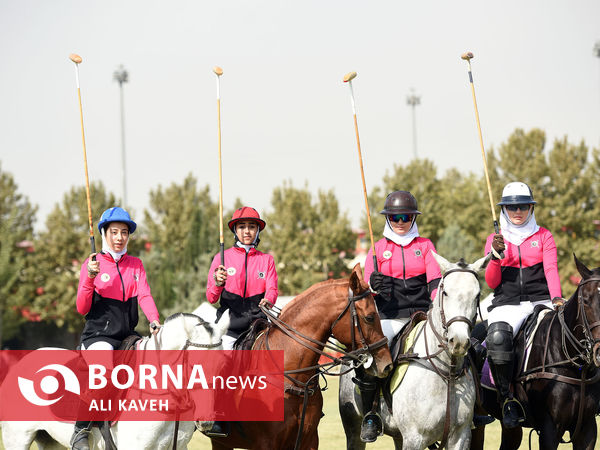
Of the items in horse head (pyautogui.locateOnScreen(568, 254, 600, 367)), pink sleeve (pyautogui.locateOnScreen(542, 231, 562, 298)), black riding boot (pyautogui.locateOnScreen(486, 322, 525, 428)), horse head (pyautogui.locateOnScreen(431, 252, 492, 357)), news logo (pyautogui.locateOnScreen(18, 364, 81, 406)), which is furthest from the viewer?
pink sleeve (pyautogui.locateOnScreen(542, 231, 562, 298))

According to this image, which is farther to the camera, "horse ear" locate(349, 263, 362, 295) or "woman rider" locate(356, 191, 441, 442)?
"woman rider" locate(356, 191, 441, 442)

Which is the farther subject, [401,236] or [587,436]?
[401,236]

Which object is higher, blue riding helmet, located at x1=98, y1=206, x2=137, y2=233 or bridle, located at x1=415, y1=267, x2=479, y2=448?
blue riding helmet, located at x1=98, y1=206, x2=137, y2=233

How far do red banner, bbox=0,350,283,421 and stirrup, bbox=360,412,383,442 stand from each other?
0.90 m

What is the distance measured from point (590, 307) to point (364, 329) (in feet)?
7.14

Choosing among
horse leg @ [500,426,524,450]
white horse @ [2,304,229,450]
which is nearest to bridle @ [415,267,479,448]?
horse leg @ [500,426,524,450]

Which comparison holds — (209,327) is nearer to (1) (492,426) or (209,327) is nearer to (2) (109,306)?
(2) (109,306)

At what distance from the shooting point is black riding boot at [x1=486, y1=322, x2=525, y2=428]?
777 cm

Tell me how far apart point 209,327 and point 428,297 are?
294 cm

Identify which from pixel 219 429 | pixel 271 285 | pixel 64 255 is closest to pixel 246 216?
pixel 271 285

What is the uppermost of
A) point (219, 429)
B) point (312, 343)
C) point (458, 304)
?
point (458, 304)

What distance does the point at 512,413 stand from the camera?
7762 millimetres

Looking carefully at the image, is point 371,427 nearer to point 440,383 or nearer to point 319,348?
point 440,383

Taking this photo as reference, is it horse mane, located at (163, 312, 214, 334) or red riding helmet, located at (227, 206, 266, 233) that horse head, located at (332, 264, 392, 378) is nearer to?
horse mane, located at (163, 312, 214, 334)
